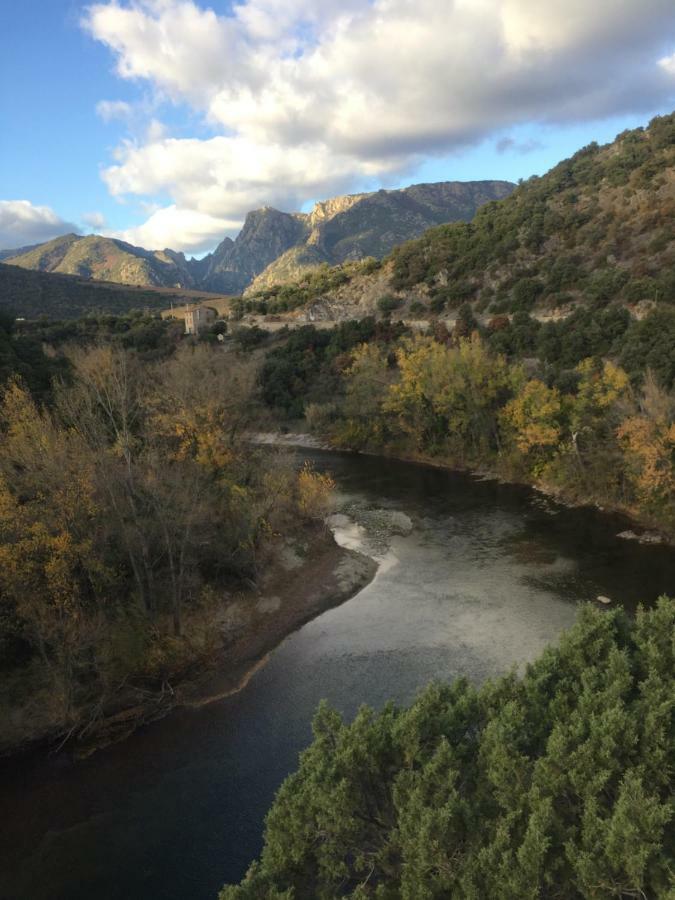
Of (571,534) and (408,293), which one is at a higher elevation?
(408,293)

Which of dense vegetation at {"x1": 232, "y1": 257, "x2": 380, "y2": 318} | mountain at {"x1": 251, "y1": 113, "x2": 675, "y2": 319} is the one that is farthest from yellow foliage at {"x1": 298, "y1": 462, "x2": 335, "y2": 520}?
dense vegetation at {"x1": 232, "y1": 257, "x2": 380, "y2": 318}

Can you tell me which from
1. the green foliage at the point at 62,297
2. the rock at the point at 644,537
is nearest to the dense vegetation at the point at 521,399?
the rock at the point at 644,537

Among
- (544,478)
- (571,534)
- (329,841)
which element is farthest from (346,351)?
(329,841)

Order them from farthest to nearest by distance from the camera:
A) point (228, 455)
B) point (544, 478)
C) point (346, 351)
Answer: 1. point (346, 351)
2. point (544, 478)
3. point (228, 455)

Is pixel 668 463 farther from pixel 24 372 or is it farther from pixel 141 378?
pixel 24 372

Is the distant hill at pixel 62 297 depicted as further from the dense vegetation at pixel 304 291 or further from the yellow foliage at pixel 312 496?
the yellow foliage at pixel 312 496

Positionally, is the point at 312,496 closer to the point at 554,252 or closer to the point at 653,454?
the point at 653,454

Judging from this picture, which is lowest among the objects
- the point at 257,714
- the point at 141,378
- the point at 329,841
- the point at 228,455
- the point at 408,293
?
the point at 257,714
